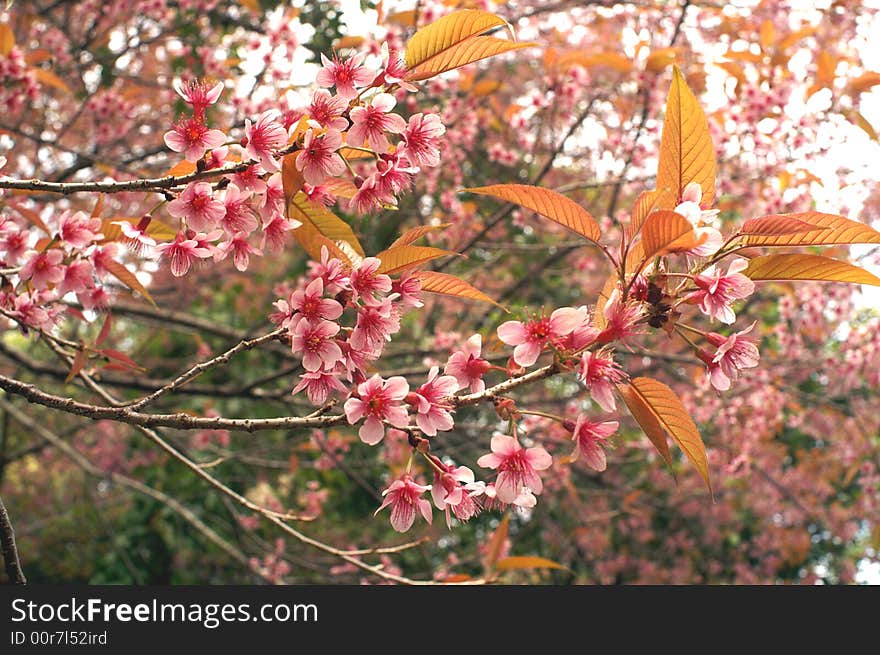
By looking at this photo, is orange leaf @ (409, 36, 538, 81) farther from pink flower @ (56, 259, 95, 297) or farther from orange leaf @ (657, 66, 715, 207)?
pink flower @ (56, 259, 95, 297)

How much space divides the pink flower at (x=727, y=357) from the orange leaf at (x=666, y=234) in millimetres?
177

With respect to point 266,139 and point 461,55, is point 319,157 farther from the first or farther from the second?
point 461,55

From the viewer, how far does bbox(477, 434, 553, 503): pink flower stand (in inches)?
41.4

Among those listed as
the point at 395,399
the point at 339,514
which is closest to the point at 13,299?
the point at 395,399

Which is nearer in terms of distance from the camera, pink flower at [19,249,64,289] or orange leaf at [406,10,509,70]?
orange leaf at [406,10,509,70]

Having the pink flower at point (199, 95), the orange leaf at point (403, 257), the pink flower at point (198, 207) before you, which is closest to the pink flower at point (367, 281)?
the orange leaf at point (403, 257)

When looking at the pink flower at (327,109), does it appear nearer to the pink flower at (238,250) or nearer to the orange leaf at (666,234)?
the pink flower at (238,250)

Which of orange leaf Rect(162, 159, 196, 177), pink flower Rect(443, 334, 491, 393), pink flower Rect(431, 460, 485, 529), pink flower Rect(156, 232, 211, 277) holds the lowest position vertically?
pink flower Rect(431, 460, 485, 529)

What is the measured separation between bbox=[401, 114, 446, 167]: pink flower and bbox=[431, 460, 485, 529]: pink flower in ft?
1.50

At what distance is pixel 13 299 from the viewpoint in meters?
1.45

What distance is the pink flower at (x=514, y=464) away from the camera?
105 centimetres

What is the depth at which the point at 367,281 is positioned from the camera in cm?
111

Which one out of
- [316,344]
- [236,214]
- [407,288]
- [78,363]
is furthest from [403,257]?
[78,363]

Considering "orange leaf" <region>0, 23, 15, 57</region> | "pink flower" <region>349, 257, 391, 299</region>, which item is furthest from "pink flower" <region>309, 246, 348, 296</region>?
"orange leaf" <region>0, 23, 15, 57</region>
